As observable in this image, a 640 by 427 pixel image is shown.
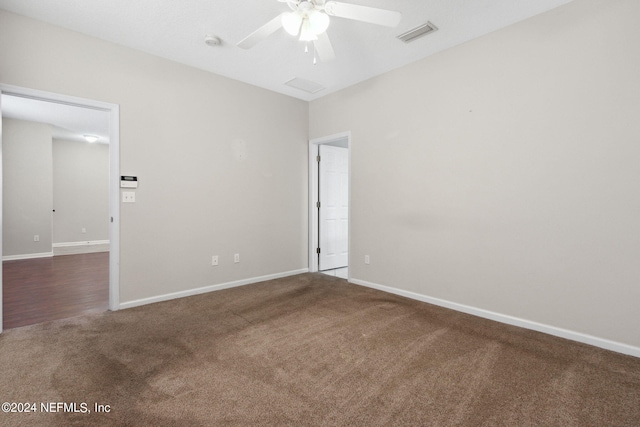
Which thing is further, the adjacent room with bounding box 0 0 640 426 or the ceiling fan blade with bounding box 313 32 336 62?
the ceiling fan blade with bounding box 313 32 336 62

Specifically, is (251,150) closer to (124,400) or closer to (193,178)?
(193,178)

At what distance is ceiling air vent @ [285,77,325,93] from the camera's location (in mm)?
4020

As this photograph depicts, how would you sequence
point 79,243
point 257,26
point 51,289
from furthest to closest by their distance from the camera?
point 79,243 → point 51,289 → point 257,26

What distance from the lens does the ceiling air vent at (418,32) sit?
2760mm

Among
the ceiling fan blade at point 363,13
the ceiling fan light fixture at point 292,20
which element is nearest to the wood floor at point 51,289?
the ceiling fan light fixture at point 292,20

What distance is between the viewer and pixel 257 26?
109 inches

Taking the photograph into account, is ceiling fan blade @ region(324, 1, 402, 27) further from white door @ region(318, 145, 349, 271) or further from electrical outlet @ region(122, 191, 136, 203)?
white door @ region(318, 145, 349, 271)

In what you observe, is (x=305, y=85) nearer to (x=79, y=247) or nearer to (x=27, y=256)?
(x=27, y=256)

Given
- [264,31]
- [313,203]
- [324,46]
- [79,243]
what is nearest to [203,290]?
[313,203]

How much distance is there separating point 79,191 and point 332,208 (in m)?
6.71

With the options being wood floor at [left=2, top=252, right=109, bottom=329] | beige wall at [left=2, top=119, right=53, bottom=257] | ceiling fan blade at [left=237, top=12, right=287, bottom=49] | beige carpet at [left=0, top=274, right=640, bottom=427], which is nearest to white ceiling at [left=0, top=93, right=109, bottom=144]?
beige wall at [left=2, top=119, right=53, bottom=257]

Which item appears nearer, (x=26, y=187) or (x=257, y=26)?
(x=257, y=26)

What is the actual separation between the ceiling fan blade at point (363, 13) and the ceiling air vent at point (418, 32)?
971 millimetres

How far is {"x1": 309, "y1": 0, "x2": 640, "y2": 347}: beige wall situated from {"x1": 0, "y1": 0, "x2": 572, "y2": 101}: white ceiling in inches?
10.5
